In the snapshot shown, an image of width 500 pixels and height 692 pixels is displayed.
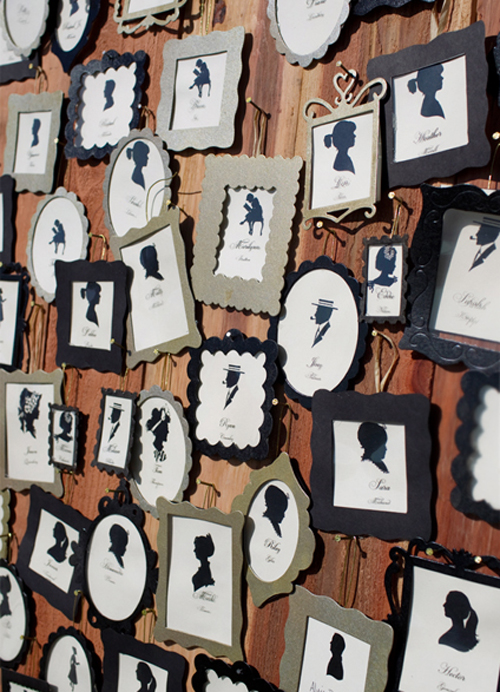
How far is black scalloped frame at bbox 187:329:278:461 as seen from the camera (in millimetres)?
883

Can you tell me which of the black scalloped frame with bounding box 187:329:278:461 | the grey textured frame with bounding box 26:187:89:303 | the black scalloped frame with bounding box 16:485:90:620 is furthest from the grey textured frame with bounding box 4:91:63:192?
the black scalloped frame with bounding box 16:485:90:620

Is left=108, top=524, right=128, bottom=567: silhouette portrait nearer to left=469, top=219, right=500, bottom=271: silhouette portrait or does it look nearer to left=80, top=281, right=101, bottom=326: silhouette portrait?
left=80, top=281, right=101, bottom=326: silhouette portrait

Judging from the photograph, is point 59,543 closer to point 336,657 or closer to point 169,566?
point 169,566

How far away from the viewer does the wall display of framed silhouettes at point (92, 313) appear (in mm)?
1068

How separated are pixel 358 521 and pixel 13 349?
0.79 meters

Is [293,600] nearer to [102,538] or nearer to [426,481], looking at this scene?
[426,481]

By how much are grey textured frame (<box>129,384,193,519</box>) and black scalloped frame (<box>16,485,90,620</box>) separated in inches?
5.7

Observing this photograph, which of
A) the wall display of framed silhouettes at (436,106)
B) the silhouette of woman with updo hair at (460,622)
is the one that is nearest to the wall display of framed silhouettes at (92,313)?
the wall display of framed silhouettes at (436,106)

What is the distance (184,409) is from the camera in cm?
99

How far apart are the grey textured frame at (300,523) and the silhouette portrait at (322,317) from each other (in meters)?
0.18

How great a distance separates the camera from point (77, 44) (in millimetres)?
1146

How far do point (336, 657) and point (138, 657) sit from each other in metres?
0.39

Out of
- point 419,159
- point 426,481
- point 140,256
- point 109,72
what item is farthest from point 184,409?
point 109,72

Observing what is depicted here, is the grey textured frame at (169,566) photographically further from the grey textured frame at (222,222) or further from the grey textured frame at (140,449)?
the grey textured frame at (222,222)
